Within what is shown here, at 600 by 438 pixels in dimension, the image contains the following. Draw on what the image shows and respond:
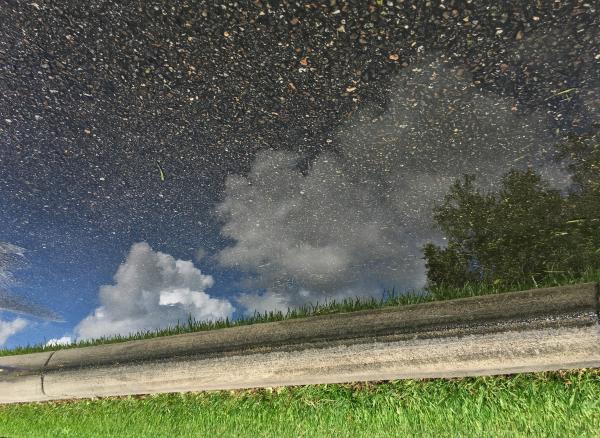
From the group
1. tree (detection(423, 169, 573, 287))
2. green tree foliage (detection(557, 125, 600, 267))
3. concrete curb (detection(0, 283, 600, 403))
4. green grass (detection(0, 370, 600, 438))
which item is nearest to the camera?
concrete curb (detection(0, 283, 600, 403))

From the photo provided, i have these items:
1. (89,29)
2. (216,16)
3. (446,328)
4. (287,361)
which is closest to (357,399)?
(287,361)

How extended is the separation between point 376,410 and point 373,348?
0.56 metres

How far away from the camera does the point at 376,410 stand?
9.18ft

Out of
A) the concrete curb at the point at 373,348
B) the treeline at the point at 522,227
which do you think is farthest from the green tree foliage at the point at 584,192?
the concrete curb at the point at 373,348

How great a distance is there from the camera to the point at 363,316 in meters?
2.70

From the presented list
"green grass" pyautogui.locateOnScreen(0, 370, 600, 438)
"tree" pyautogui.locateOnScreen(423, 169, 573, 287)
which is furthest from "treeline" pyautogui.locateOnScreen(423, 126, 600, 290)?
"green grass" pyautogui.locateOnScreen(0, 370, 600, 438)

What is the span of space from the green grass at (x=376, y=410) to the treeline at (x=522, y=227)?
0.83 meters

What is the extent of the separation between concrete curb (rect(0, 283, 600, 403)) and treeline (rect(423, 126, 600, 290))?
0.84 meters

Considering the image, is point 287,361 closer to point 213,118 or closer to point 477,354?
point 477,354

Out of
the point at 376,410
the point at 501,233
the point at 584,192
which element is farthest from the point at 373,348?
the point at 584,192

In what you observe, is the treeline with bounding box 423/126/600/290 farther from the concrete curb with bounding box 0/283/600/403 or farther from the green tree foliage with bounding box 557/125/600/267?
the concrete curb with bounding box 0/283/600/403

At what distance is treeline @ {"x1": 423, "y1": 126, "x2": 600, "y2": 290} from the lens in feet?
10.00

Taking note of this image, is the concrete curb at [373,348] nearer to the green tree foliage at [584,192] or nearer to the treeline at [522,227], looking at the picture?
the treeline at [522,227]

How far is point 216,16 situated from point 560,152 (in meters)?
2.65
